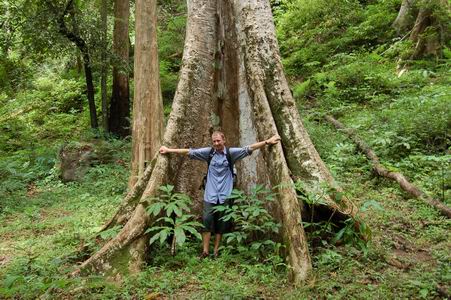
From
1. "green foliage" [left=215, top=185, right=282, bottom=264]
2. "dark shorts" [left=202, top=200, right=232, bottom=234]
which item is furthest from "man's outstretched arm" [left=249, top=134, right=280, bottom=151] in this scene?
"dark shorts" [left=202, top=200, right=232, bottom=234]

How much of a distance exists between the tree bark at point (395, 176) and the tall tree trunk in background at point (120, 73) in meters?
6.78

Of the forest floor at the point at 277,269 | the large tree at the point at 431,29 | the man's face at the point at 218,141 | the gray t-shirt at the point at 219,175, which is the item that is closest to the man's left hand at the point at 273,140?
the gray t-shirt at the point at 219,175

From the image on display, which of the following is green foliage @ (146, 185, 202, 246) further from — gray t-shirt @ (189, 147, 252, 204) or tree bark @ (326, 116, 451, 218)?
tree bark @ (326, 116, 451, 218)

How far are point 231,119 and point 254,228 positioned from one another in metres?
1.87

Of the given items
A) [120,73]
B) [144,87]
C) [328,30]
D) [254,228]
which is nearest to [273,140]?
[254,228]

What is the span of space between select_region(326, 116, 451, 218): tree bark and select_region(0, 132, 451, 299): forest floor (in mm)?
120

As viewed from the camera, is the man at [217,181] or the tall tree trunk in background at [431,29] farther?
the tall tree trunk in background at [431,29]

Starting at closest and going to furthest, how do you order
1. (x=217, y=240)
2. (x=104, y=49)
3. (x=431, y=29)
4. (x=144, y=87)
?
(x=217, y=240)
(x=144, y=87)
(x=431, y=29)
(x=104, y=49)

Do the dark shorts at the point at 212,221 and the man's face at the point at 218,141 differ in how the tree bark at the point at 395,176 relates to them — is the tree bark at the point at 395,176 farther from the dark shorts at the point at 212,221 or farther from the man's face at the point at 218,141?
the man's face at the point at 218,141

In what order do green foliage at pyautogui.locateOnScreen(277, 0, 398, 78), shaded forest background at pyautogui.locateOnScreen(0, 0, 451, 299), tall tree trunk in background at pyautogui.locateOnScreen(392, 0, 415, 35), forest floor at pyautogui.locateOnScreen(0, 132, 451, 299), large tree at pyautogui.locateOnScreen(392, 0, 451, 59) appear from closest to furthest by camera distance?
forest floor at pyautogui.locateOnScreen(0, 132, 451, 299) < shaded forest background at pyautogui.locateOnScreen(0, 0, 451, 299) < large tree at pyautogui.locateOnScreen(392, 0, 451, 59) < tall tree trunk in background at pyautogui.locateOnScreen(392, 0, 415, 35) < green foliage at pyautogui.locateOnScreen(277, 0, 398, 78)

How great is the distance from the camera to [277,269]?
4.78 metres

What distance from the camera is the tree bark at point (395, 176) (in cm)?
619

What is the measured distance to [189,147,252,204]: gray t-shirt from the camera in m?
5.60

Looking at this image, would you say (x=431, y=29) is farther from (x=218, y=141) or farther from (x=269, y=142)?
(x=218, y=141)
